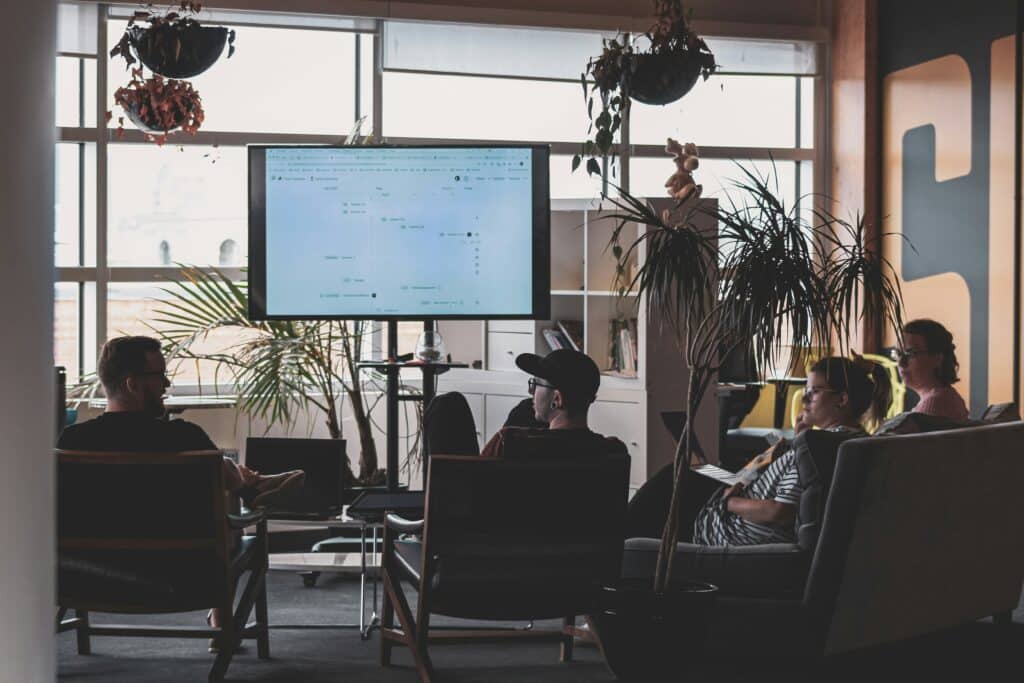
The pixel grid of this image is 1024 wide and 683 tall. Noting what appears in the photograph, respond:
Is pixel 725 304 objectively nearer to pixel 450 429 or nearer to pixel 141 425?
pixel 450 429

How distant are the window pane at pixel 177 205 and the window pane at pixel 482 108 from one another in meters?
1.06

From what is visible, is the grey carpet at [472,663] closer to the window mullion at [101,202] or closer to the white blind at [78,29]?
the window mullion at [101,202]

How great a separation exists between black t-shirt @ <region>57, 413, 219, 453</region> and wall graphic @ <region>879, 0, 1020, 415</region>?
4281mm

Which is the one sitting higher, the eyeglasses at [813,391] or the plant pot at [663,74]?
the plant pot at [663,74]

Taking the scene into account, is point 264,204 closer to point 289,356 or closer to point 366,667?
point 289,356

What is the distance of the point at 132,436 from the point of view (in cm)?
379

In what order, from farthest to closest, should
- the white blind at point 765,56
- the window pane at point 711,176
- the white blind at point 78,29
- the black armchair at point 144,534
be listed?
the white blind at point 765,56 < the window pane at point 711,176 < the white blind at point 78,29 < the black armchair at point 144,534

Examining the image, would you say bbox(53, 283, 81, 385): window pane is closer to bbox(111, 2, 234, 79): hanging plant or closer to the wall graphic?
bbox(111, 2, 234, 79): hanging plant

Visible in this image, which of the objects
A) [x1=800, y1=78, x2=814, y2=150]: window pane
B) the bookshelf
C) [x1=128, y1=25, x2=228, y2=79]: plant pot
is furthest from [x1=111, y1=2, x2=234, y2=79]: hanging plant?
[x1=800, y1=78, x2=814, y2=150]: window pane

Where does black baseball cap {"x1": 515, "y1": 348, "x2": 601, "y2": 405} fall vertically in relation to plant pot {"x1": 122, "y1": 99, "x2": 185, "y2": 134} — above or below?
below

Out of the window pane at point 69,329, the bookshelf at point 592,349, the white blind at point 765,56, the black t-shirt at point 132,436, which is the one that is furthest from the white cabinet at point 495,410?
the black t-shirt at point 132,436

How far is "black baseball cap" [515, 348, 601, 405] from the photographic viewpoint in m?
4.02

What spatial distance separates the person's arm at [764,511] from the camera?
13.4ft

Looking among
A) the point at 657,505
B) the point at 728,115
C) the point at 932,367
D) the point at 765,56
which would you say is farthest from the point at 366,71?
the point at 932,367
